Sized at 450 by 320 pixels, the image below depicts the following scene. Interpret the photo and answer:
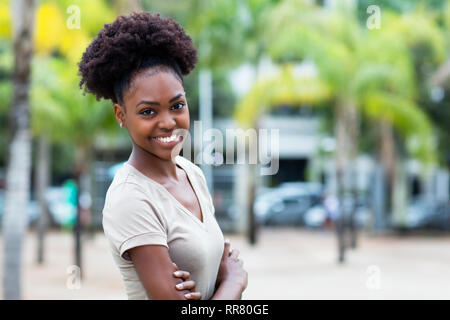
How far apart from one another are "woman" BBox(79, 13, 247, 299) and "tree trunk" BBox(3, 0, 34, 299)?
230 inches

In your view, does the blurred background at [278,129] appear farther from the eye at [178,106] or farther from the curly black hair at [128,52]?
the eye at [178,106]

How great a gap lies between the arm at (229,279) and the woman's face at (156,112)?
36 centimetres

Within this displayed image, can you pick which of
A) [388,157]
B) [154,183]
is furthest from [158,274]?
[388,157]

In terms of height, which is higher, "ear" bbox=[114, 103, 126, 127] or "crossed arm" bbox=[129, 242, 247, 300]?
"ear" bbox=[114, 103, 126, 127]

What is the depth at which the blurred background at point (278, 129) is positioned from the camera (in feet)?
33.6

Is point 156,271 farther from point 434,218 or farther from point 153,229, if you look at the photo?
point 434,218

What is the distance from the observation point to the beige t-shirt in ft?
5.80

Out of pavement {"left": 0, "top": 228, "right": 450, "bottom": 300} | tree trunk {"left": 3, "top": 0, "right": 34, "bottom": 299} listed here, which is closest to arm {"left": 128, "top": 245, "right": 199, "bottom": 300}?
tree trunk {"left": 3, "top": 0, "right": 34, "bottom": 299}

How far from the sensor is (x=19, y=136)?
24.9 ft

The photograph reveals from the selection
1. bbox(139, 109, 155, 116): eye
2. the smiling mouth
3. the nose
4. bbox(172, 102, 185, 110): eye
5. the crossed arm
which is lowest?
the crossed arm

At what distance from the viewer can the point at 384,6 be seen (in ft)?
77.7

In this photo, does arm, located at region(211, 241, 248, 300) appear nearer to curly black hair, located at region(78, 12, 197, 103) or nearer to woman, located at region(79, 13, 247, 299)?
woman, located at region(79, 13, 247, 299)

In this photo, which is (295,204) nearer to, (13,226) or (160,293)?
(13,226)

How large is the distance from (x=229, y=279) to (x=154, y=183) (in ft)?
1.16
